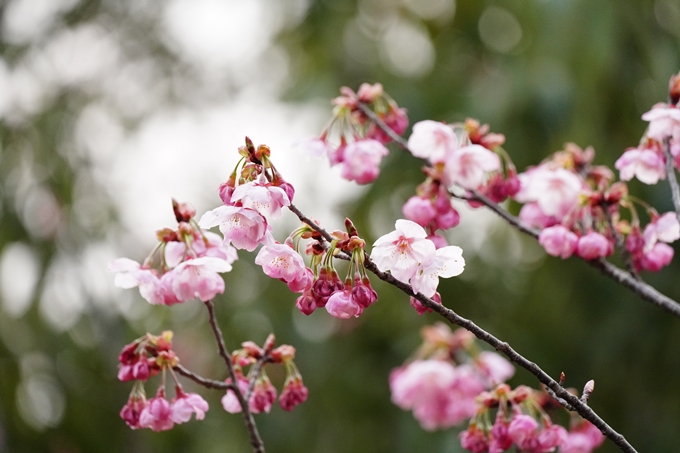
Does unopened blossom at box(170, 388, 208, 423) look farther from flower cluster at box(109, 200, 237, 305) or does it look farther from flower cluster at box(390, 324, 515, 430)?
flower cluster at box(390, 324, 515, 430)

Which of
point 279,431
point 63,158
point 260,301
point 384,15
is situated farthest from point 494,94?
point 63,158

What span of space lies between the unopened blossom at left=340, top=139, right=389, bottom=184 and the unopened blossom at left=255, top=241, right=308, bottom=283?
1.42 ft

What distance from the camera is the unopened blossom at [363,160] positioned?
45.7 inches

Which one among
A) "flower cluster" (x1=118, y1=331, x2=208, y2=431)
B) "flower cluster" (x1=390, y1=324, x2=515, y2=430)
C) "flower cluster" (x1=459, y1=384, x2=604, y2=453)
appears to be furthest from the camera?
"flower cluster" (x1=390, y1=324, x2=515, y2=430)

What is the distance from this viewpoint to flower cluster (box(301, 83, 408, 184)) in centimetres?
116

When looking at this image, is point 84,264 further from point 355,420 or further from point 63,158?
point 355,420

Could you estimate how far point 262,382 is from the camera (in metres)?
0.98

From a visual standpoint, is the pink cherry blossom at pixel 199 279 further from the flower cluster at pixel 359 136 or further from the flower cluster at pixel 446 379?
the flower cluster at pixel 446 379

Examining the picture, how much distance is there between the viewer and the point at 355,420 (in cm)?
244

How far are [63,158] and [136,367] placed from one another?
1.93 metres

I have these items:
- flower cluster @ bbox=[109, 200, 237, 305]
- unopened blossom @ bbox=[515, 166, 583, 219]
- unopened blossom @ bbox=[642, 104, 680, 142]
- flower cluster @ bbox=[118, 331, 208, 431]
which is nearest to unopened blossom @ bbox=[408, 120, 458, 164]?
unopened blossom @ bbox=[515, 166, 583, 219]

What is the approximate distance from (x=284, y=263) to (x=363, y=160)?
457 mm

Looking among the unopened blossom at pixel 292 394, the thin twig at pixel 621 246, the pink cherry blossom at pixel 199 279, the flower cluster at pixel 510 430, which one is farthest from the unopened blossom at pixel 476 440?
the pink cherry blossom at pixel 199 279

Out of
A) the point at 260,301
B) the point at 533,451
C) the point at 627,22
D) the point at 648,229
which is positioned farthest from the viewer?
the point at 260,301
